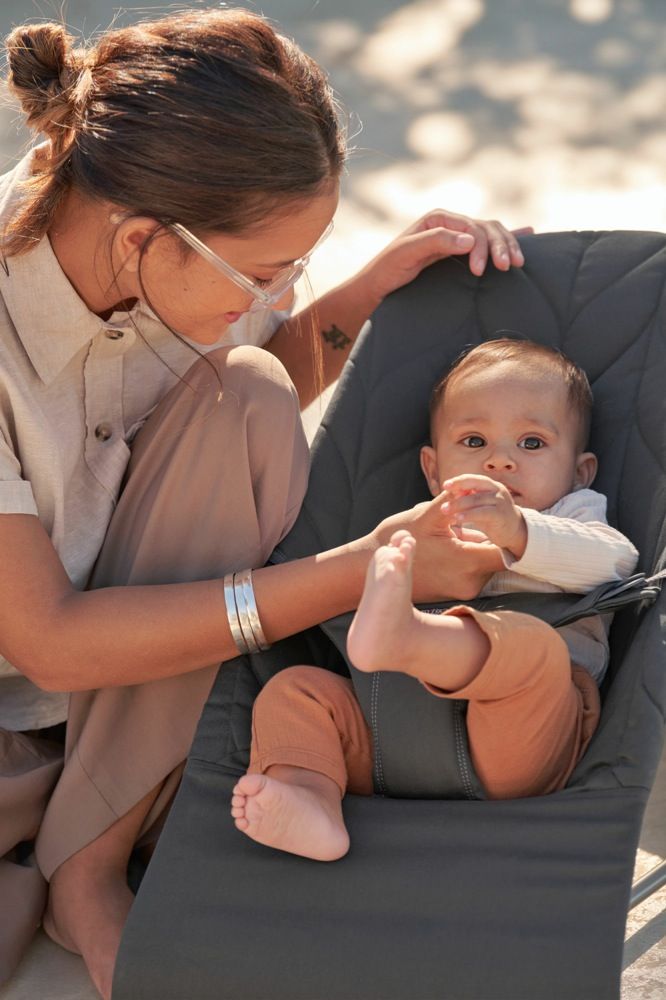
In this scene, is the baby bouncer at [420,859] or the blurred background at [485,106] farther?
the blurred background at [485,106]

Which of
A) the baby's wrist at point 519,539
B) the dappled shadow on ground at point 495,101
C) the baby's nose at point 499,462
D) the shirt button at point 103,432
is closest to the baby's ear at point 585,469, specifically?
the baby's nose at point 499,462

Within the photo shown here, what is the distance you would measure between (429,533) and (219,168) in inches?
23.7

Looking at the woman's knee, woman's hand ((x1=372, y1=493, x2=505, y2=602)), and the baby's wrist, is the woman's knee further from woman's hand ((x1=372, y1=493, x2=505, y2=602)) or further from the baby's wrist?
the baby's wrist

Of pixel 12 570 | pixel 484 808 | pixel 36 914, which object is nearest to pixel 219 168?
pixel 12 570

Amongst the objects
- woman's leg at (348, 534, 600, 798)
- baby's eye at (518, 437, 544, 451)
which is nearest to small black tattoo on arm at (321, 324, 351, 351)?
baby's eye at (518, 437, 544, 451)

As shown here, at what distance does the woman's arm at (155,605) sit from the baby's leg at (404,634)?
8.3 inches

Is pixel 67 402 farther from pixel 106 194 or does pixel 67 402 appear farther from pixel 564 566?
pixel 564 566

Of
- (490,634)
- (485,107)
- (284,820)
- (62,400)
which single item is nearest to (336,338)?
(62,400)

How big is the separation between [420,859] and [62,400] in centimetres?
91

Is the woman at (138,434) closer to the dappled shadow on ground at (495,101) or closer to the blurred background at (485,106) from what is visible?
the blurred background at (485,106)

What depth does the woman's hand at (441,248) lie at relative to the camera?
8.07 feet

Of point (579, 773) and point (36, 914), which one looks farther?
point (36, 914)

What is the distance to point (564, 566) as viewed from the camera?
1.99 metres

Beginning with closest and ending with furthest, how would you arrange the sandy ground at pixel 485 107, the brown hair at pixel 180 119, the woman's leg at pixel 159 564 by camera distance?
1. the brown hair at pixel 180 119
2. the woman's leg at pixel 159 564
3. the sandy ground at pixel 485 107
